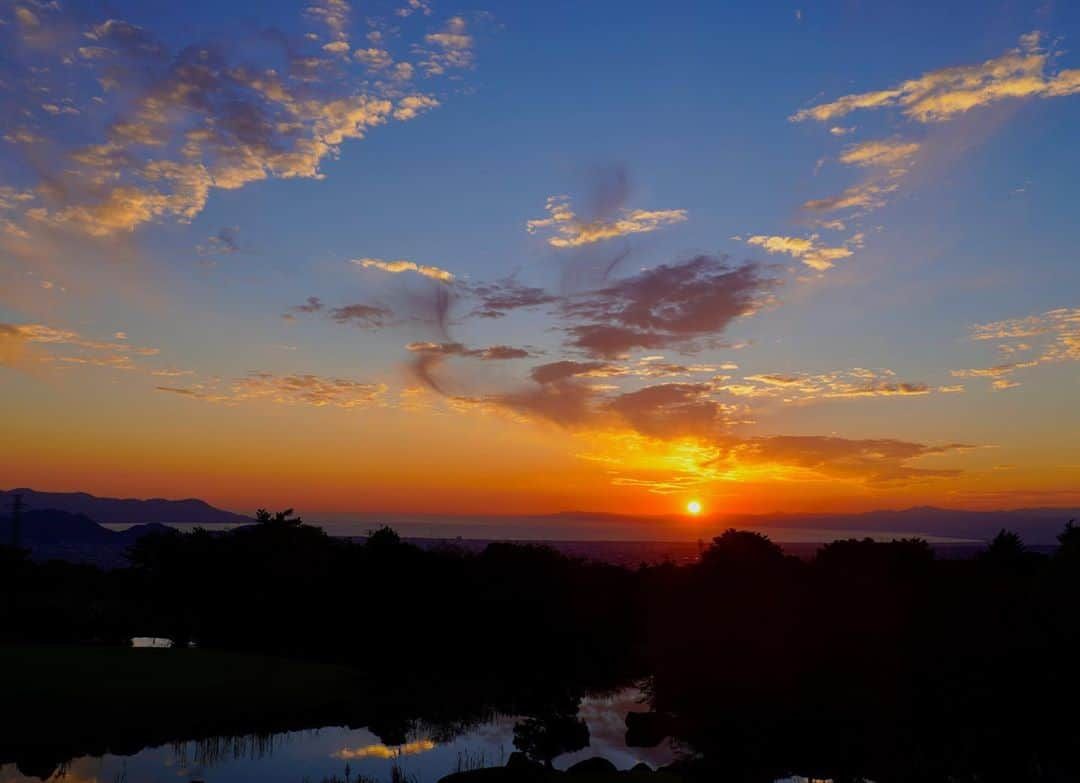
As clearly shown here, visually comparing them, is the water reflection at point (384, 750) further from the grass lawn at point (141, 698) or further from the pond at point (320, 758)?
the grass lawn at point (141, 698)

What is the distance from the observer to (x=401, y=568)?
274 ft

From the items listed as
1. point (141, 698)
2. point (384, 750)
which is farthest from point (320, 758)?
point (141, 698)

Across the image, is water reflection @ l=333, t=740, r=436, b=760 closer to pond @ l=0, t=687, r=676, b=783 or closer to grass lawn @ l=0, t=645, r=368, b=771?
pond @ l=0, t=687, r=676, b=783

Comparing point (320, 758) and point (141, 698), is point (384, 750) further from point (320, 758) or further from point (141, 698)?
point (141, 698)

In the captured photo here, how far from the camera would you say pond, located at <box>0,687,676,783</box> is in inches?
1463

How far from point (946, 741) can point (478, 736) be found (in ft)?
84.9

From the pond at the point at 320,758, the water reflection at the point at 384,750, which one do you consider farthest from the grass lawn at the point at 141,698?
the water reflection at the point at 384,750

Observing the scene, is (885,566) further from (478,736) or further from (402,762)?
(402,762)

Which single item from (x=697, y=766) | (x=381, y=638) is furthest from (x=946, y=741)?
(x=381, y=638)

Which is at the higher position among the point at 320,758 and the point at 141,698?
the point at 141,698

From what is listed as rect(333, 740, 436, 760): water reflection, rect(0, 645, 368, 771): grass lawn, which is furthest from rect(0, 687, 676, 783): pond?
rect(0, 645, 368, 771): grass lawn

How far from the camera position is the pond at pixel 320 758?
122ft

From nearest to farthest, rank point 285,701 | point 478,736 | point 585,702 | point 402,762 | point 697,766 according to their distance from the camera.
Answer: point 697,766 → point 402,762 → point 478,736 → point 285,701 → point 585,702

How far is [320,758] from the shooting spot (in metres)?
41.5
